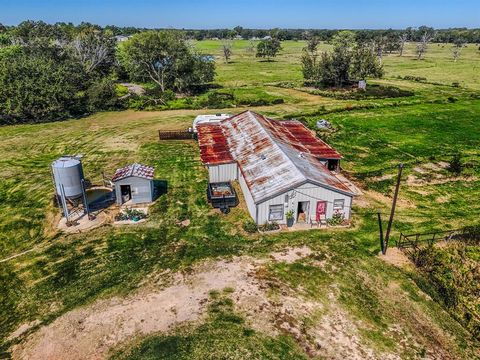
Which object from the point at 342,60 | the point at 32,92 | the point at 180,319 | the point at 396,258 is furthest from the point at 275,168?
the point at 342,60

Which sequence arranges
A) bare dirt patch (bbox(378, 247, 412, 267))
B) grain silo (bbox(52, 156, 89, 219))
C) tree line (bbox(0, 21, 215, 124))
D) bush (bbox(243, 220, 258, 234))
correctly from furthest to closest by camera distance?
→ tree line (bbox(0, 21, 215, 124)) → grain silo (bbox(52, 156, 89, 219)) → bush (bbox(243, 220, 258, 234)) → bare dirt patch (bbox(378, 247, 412, 267))

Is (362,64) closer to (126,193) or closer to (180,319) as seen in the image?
(126,193)

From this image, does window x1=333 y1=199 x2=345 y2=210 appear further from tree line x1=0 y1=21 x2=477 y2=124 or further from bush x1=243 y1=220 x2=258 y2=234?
tree line x1=0 y1=21 x2=477 y2=124

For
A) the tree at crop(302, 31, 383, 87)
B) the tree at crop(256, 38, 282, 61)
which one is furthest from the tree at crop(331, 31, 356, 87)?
the tree at crop(256, 38, 282, 61)

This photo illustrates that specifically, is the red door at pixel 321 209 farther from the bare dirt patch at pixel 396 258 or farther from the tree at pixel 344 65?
the tree at pixel 344 65

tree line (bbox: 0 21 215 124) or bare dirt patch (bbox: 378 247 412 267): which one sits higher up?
tree line (bbox: 0 21 215 124)
